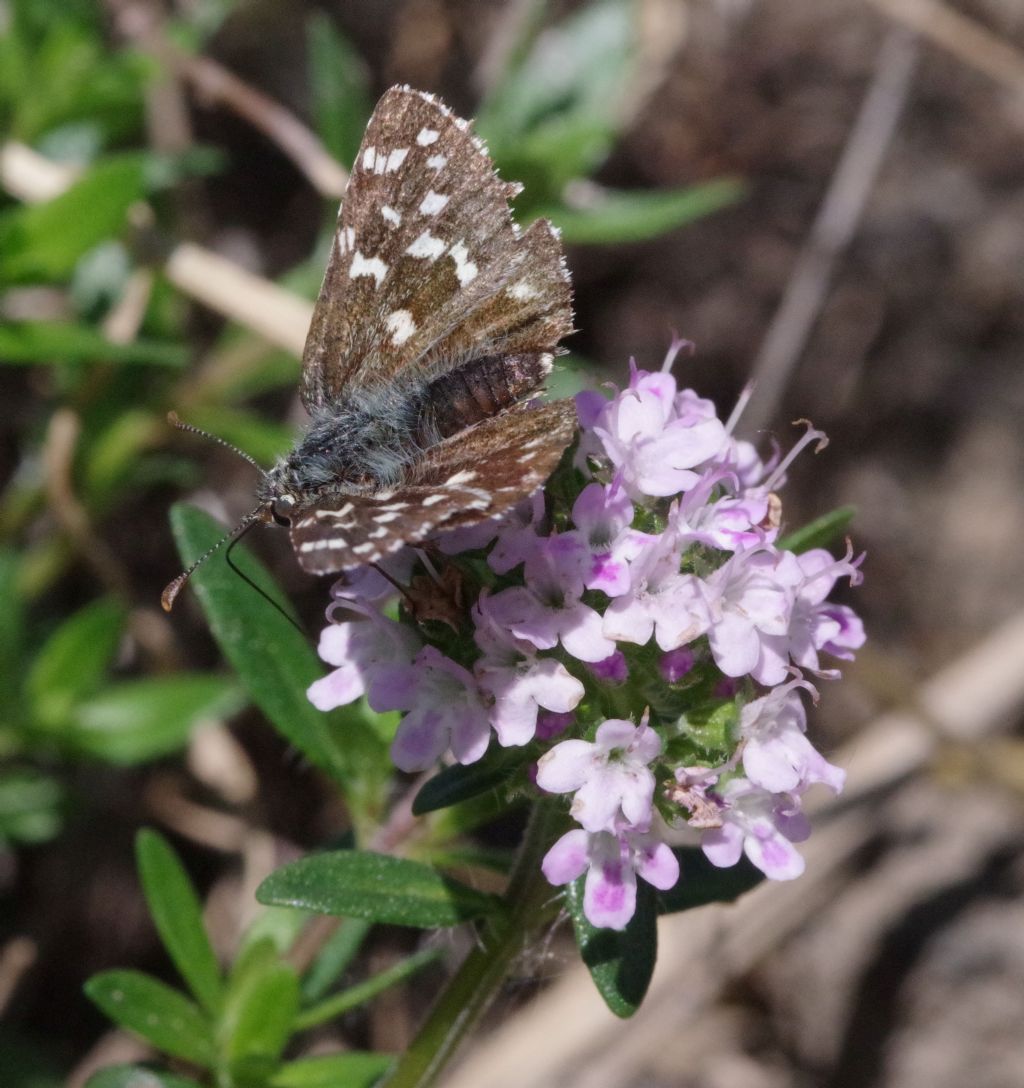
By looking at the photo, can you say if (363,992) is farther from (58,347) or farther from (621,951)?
(58,347)

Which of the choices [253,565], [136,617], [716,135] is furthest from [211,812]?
[716,135]

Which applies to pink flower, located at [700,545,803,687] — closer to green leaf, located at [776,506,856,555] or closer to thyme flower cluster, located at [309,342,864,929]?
thyme flower cluster, located at [309,342,864,929]

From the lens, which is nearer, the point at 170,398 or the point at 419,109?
the point at 419,109

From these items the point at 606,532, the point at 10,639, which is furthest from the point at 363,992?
the point at 10,639

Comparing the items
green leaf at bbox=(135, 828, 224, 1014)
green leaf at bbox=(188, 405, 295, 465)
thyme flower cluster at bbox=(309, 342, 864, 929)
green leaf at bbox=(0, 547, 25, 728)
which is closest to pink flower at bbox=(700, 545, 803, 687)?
thyme flower cluster at bbox=(309, 342, 864, 929)

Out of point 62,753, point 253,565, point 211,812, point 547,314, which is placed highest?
point 547,314

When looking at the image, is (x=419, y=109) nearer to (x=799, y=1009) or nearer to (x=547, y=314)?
(x=547, y=314)

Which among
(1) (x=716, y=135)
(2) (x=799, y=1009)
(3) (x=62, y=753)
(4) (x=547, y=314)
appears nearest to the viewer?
(4) (x=547, y=314)
